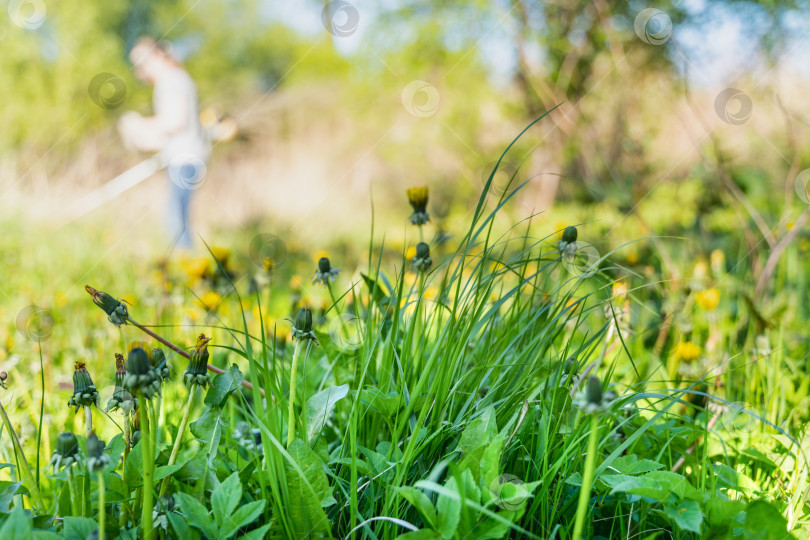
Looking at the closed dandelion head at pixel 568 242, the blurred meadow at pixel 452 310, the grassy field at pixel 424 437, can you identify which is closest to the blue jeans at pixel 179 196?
the blurred meadow at pixel 452 310

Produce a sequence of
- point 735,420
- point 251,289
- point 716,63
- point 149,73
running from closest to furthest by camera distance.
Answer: point 735,420 → point 251,289 → point 716,63 → point 149,73

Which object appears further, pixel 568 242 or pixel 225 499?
pixel 568 242

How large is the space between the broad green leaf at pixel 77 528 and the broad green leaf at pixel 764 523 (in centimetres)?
71

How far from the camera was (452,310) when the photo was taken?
88cm

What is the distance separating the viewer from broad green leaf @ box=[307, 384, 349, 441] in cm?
80

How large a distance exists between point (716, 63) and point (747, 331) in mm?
1575

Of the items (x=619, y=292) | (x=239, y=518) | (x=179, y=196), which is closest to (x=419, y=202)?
(x=619, y=292)

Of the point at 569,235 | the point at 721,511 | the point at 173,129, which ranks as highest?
the point at 173,129

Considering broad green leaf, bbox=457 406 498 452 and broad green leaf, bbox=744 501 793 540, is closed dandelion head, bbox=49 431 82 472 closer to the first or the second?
broad green leaf, bbox=457 406 498 452

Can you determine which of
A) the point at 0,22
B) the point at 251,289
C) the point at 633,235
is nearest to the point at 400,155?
the point at 633,235

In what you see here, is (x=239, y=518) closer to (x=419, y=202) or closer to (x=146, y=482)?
(x=146, y=482)

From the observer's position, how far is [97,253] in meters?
3.09

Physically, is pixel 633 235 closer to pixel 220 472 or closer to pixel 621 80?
pixel 621 80

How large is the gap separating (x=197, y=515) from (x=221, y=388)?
19 centimetres
